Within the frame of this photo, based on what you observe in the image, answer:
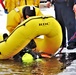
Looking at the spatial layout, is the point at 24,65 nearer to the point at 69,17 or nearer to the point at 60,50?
the point at 60,50

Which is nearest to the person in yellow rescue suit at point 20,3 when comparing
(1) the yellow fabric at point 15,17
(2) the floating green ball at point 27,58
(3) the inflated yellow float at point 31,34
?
(1) the yellow fabric at point 15,17

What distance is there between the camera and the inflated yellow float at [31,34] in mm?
6906

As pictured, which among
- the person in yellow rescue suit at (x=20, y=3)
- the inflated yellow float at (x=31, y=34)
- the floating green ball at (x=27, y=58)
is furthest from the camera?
the person in yellow rescue suit at (x=20, y=3)

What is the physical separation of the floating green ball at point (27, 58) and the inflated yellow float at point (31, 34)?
6.2 inches

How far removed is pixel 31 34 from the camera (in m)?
6.93

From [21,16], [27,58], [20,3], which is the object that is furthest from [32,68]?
[20,3]

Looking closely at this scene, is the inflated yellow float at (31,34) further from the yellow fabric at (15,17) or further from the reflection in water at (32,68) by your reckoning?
the yellow fabric at (15,17)

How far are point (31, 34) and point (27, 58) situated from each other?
0.48m

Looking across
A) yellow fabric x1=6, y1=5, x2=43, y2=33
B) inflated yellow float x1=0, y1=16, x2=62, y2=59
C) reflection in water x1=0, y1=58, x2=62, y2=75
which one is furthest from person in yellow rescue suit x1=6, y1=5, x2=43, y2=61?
reflection in water x1=0, y1=58, x2=62, y2=75

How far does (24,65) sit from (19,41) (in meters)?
0.41

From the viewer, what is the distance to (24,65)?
271 inches

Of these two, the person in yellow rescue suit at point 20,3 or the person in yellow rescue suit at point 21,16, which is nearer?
the person in yellow rescue suit at point 21,16

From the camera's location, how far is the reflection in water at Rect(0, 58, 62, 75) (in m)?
6.36

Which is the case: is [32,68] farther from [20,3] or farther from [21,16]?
[20,3]
